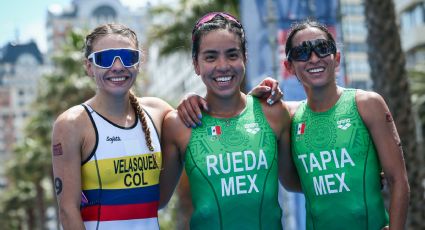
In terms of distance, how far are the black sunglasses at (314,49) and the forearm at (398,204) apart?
0.95 meters

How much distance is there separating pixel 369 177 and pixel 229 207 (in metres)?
0.90

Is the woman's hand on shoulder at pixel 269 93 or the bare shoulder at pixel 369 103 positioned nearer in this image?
the bare shoulder at pixel 369 103

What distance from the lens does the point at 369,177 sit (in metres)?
4.27

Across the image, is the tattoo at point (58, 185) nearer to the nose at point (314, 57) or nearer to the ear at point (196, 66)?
the ear at point (196, 66)

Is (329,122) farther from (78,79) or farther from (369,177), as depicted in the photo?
(78,79)

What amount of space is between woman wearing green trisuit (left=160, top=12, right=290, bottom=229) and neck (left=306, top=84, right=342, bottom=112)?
26cm

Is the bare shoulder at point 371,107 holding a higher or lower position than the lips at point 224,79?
lower

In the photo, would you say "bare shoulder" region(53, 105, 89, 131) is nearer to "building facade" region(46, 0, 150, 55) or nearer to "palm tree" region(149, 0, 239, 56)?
"palm tree" region(149, 0, 239, 56)

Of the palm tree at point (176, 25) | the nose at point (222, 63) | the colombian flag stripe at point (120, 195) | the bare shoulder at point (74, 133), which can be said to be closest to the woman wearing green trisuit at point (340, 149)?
the nose at point (222, 63)

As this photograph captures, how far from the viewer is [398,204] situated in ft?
13.4

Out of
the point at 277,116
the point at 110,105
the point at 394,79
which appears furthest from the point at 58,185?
the point at 394,79

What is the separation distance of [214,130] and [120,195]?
760mm

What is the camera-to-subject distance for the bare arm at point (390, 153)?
411 centimetres

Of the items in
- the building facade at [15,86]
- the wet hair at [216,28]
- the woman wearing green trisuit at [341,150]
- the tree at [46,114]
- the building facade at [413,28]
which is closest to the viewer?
the woman wearing green trisuit at [341,150]
